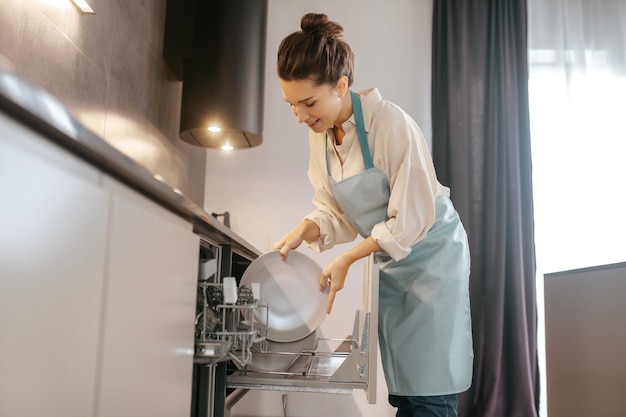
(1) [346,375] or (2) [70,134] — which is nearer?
(2) [70,134]

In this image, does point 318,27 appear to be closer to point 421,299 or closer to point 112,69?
point 421,299

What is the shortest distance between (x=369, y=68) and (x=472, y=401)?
5.86ft

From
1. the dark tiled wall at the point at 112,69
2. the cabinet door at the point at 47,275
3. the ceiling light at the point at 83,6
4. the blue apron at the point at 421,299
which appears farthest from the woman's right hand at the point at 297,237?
the ceiling light at the point at 83,6

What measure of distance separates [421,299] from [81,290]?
939 millimetres

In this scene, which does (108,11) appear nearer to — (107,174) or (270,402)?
(107,174)

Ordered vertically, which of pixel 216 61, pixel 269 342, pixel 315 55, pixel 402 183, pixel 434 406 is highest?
pixel 216 61

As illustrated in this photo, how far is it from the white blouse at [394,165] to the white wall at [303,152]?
4.73 ft

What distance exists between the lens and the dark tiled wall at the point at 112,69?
64.3 inches

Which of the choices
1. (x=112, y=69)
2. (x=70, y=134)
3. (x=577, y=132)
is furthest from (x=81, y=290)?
(x=577, y=132)

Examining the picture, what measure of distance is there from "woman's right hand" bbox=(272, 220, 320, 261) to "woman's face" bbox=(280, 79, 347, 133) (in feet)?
0.90

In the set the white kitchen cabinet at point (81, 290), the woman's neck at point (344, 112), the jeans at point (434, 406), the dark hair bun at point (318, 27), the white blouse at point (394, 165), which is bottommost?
the jeans at point (434, 406)

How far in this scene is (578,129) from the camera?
10.6 ft

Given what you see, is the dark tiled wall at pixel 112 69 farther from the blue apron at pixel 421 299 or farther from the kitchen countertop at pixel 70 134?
the blue apron at pixel 421 299

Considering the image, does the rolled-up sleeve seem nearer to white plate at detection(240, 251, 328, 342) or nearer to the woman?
the woman
